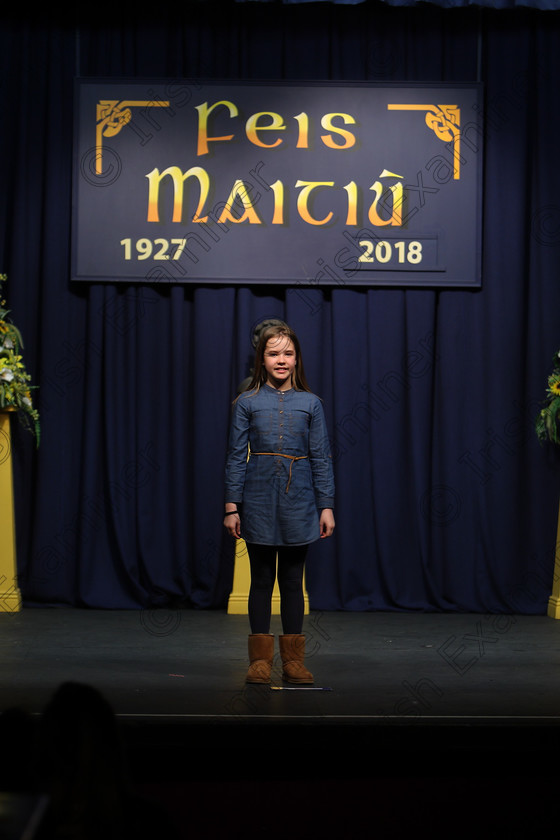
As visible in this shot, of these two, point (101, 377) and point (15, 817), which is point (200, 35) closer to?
point (101, 377)

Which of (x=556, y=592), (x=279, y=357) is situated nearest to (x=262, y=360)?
(x=279, y=357)

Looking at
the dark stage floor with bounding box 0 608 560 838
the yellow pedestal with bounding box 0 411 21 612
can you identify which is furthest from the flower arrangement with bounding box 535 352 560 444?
the yellow pedestal with bounding box 0 411 21 612

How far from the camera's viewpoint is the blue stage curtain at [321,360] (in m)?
5.07

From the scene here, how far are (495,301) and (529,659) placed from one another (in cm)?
199

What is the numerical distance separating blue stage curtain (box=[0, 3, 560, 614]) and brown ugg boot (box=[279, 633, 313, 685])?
156 cm

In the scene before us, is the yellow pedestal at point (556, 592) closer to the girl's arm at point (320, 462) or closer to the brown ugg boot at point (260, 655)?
the girl's arm at point (320, 462)

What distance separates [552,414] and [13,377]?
2.72 meters

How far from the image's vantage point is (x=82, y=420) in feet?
16.8

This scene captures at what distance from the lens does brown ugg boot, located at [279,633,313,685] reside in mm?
3432

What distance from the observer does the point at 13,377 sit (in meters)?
4.80

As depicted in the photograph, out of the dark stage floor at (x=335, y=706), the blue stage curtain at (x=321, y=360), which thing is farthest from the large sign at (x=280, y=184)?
the dark stage floor at (x=335, y=706)

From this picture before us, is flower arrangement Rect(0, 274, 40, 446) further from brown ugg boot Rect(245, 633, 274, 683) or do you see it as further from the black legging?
brown ugg boot Rect(245, 633, 274, 683)

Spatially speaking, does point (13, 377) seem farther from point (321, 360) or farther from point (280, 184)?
point (280, 184)

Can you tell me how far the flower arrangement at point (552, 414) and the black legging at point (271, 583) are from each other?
6.43 feet
